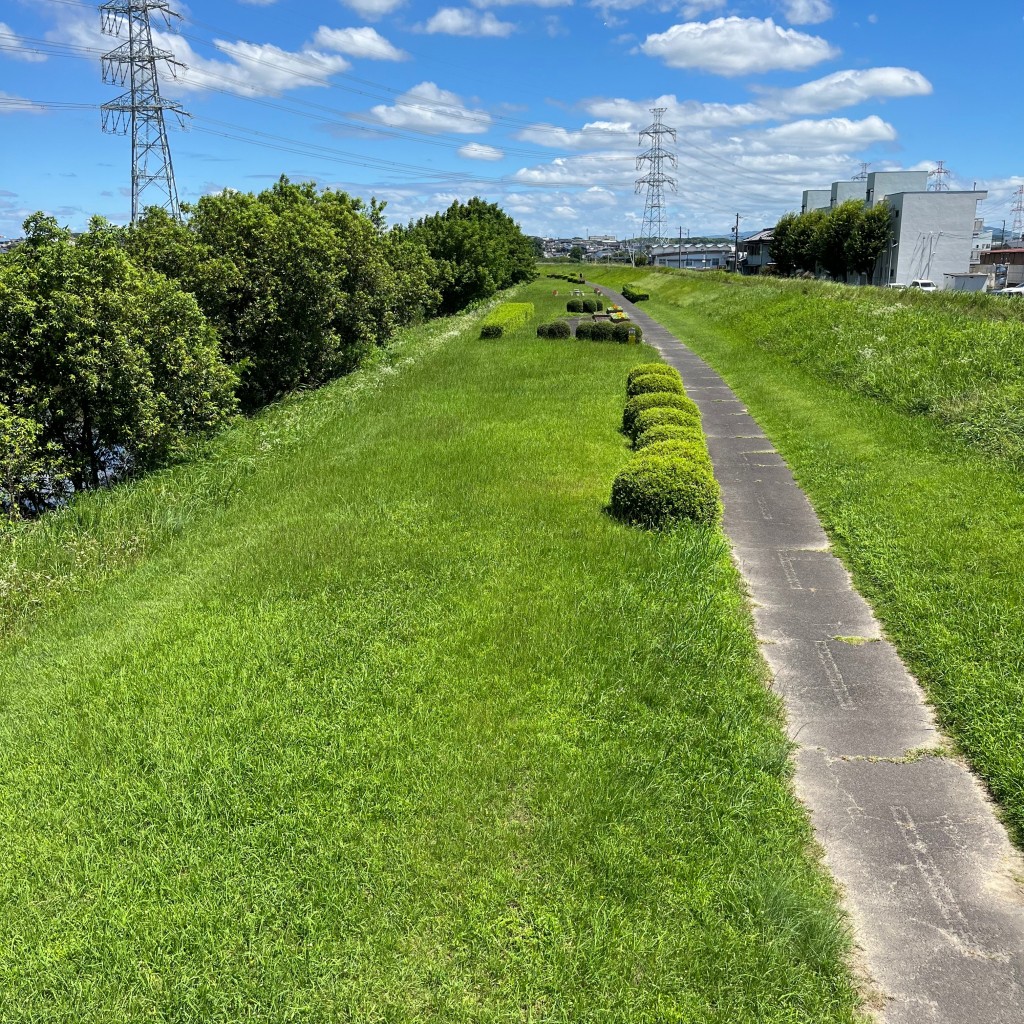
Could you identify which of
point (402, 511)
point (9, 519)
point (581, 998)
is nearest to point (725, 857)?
point (581, 998)

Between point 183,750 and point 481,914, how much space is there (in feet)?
8.07

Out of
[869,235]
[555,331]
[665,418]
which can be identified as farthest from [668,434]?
[869,235]

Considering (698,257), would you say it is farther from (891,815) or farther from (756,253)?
(891,815)

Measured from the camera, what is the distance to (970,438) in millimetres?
11602

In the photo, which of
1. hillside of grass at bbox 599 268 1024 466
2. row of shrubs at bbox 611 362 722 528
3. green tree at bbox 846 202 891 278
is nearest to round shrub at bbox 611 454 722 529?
row of shrubs at bbox 611 362 722 528

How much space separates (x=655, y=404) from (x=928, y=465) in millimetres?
4687

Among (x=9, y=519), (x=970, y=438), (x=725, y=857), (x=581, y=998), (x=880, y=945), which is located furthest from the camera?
(x=970, y=438)

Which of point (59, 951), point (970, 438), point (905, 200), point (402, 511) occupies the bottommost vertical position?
point (59, 951)

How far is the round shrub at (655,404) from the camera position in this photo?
1369 cm

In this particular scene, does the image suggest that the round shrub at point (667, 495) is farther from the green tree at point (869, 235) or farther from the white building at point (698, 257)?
the white building at point (698, 257)

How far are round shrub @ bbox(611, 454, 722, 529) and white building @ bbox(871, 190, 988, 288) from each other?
5687cm

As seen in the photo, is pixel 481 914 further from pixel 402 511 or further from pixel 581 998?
pixel 402 511

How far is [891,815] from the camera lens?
471 centimetres

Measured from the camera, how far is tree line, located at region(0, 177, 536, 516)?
11938mm
